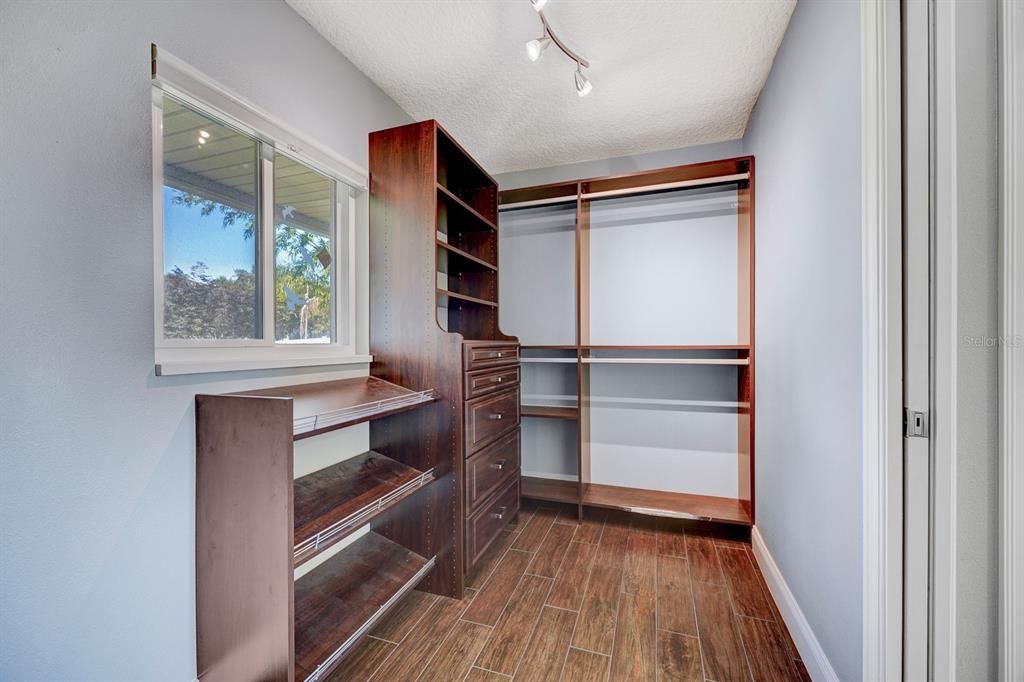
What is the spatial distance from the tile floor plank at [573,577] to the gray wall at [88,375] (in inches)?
57.1

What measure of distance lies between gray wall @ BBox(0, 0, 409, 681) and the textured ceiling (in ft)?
2.59

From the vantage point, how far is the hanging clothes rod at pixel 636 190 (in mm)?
2553

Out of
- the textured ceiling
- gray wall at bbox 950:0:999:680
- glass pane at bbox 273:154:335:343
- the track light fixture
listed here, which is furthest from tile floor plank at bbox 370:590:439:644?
the textured ceiling

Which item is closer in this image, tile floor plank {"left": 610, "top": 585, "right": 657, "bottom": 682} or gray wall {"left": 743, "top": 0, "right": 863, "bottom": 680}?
gray wall {"left": 743, "top": 0, "right": 863, "bottom": 680}

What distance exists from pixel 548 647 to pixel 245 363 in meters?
1.62

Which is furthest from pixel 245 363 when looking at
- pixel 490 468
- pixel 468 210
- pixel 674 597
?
pixel 674 597

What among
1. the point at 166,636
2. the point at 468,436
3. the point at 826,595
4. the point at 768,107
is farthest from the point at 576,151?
the point at 166,636

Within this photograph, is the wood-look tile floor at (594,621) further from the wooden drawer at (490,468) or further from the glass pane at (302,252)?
the glass pane at (302,252)

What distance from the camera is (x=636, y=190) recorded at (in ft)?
8.99

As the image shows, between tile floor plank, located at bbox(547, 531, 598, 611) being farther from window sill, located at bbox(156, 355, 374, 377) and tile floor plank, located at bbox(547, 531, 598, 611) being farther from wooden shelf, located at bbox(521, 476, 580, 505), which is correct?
window sill, located at bbox(156, 355, 374, 377)

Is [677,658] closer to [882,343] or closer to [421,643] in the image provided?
[421,643]

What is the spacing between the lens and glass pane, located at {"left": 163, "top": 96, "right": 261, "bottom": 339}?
1.37 meters

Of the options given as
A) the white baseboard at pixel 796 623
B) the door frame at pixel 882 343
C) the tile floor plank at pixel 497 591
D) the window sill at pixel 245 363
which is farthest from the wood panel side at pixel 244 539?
the white baseboard at pixel 796 623

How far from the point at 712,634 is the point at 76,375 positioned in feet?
7.81
